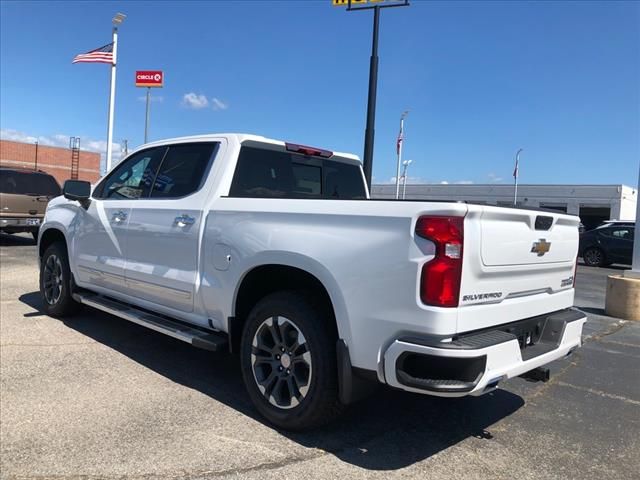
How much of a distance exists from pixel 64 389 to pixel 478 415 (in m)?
3.09

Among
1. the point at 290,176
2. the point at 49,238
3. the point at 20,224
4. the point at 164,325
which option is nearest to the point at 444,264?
the point at 290,176

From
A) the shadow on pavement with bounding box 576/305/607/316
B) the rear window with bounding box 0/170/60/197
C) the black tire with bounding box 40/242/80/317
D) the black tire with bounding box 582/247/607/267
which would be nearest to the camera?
the black tire with bounding box 40/242/80/317

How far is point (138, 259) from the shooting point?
4586 millimetres

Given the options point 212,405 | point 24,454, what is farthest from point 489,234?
point 24,454

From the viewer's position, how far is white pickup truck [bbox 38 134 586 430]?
2.71 m

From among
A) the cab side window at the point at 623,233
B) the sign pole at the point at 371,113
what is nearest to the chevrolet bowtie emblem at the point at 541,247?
the sign pole at the point at 371,113

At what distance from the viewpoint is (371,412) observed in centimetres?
383

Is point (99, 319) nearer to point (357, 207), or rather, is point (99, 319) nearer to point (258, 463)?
point (258, 463)

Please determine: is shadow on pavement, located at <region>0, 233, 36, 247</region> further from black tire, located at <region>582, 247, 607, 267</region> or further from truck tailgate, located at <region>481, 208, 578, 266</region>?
black tire, located at <region>582, 247, 607, 267</region>

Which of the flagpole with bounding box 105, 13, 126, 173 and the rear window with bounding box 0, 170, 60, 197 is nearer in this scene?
the rear window with bounding box 0, 170, 60, 197

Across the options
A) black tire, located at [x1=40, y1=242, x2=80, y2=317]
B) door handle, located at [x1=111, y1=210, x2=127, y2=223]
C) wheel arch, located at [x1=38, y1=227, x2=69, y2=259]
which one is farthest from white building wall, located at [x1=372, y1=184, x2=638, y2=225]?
door handle, located at [x1=111, y1=210, x2=127, y2=223]

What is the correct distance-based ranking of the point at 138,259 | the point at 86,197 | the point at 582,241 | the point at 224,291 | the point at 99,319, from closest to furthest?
the point at 224,291 < the point at 138,259 < the point at 86,197 < the point at 99,319 < the point at 582,241

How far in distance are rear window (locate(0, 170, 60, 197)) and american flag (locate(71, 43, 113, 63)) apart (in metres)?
7.03

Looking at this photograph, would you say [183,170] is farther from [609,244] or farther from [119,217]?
[609,244]
